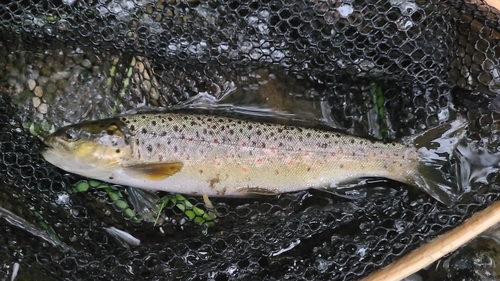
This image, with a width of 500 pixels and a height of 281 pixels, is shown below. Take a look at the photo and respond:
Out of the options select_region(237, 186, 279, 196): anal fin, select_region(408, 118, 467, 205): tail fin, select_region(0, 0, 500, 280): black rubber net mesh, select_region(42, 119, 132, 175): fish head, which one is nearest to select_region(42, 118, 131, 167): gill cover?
select_region(42, 119, 132, 175): fish head

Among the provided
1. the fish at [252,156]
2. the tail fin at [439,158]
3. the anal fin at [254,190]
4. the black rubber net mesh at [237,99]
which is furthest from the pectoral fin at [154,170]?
the tail fin at [439,158]

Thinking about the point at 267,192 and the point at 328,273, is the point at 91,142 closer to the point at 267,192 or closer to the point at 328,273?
the point at 267,192

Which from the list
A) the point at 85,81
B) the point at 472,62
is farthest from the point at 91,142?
the point at 472,62

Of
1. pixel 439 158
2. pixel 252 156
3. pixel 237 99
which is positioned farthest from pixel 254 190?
pixel 439 158

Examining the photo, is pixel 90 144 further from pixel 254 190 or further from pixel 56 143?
pixel 254 190

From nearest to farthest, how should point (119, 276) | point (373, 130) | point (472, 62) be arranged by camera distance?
point (119, 276)
point (472, 62)
point (373, 130)

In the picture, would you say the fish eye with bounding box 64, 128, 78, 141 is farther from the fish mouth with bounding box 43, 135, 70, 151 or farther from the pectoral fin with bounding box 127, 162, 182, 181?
the pectoral fin with bounding box 127, 162, 182, 181

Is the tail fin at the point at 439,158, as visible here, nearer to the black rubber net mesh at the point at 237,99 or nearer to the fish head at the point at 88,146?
the black rubber net mesh at the point at 237,99
